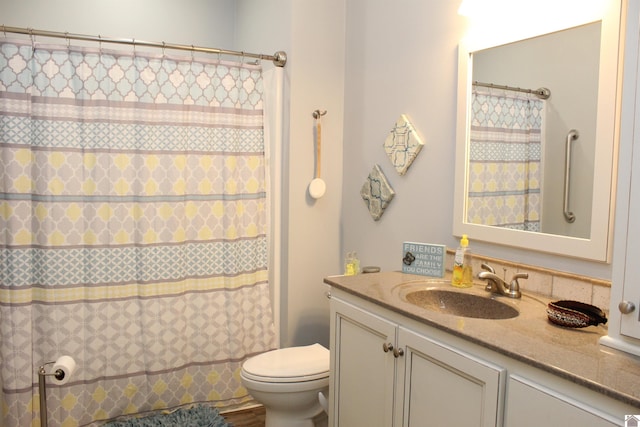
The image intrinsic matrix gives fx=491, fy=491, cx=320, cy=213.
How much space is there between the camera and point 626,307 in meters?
1.19

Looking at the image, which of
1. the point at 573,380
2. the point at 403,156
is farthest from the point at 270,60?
the point at 573,380

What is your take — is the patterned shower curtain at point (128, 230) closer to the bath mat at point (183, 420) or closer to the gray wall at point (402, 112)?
the bath mat at point (183, 420)

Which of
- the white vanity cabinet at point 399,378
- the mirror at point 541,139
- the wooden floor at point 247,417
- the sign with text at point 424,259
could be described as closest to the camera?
the white vanity cabinet at point 399,378

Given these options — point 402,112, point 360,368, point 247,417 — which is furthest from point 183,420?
point 402,112

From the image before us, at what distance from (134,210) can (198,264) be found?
43 centimetres

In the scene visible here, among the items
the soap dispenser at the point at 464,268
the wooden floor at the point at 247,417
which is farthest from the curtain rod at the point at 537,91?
the wooden floor at the point at 247,417

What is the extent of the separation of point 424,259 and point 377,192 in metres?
0.61

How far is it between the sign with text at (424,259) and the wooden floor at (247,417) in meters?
1.26

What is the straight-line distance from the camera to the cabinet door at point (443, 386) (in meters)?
1.27

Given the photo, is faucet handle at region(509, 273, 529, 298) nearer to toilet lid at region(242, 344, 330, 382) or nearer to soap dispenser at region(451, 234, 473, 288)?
soap dispenser at region(451, 234, 473, 288)

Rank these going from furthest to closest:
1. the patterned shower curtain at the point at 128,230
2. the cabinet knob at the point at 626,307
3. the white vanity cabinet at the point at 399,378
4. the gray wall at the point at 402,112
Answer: the patterned shower curtain at the point at 128,230 → the gray wall at the point at 402,112 → the white vanity cabinet at the point at 399,378 → the cabinet knob at the point at 626,307

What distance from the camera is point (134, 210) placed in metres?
2.46

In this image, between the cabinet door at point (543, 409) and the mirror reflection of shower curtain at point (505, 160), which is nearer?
the cabinet door at point (543, 409)

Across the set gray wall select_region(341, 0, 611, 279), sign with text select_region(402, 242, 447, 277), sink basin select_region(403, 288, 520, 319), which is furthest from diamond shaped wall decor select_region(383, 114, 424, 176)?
sink basin select_region(403, 288, 520, 319)
